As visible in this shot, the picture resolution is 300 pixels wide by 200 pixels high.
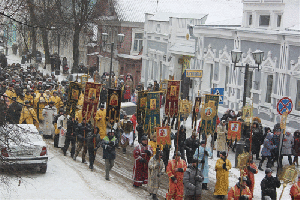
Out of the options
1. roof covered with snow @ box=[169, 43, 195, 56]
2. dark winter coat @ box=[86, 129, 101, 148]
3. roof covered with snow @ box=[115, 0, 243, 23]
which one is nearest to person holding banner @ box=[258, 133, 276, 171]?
dark winter coat @ box=[86, 129, 101, 148]

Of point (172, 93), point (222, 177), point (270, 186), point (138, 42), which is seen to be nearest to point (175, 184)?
point (222, 177)

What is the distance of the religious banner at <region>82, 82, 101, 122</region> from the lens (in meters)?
17.7

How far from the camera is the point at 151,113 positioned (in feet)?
56.1

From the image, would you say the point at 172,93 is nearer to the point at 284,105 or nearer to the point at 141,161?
the point at 141,161

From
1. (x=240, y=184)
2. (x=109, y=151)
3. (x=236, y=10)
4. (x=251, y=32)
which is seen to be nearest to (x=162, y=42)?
(x=236, y=10)

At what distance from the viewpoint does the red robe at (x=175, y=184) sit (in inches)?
525

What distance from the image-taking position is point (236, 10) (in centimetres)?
3038

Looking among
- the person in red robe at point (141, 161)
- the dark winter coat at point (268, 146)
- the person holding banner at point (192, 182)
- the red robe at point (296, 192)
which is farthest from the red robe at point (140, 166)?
the red robe at point (296, 192)

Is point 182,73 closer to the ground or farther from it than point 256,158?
farther from it

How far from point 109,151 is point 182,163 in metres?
2.66

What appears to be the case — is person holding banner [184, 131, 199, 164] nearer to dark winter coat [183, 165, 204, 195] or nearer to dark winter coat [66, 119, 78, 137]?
dark winter coat [183, 165, 204, 195]

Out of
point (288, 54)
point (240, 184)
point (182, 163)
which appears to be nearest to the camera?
point (240, 184)

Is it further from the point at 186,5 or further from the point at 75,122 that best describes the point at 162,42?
the point at 75,122

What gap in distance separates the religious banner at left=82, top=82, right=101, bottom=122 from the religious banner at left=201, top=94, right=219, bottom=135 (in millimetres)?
3540
